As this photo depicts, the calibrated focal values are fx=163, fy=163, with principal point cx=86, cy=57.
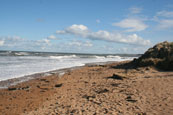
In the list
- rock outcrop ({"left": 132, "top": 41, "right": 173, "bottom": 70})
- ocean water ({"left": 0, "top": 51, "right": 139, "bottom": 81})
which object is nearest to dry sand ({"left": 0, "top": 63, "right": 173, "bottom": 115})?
Result: ocean water ({"left": 0, "top": 51, "right": 139, "bottom": 81})

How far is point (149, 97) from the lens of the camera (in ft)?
19.4

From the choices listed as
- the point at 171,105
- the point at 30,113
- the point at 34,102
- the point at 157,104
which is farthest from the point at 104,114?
the point at 34,102

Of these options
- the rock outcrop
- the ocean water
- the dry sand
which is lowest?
the dry sand

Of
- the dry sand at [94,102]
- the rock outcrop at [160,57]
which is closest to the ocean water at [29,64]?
the dry sand at [94,102]

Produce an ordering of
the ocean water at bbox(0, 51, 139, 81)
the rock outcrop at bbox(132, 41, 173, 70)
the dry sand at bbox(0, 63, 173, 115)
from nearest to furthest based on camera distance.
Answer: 1. the dry sand at bbox(0, 63, 173, 115)
2. the rock outcrop at bbox(132, 41, 173, 70)
3. the ocean water at bbox(0, 51, 139, 81)

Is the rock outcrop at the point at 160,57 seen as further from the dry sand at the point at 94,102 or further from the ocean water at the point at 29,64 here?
the ocean water at the point at 29,64

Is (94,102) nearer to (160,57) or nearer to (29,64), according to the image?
(160,57)

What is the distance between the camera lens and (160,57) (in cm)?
1404

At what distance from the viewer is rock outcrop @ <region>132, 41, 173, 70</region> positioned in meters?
12.8

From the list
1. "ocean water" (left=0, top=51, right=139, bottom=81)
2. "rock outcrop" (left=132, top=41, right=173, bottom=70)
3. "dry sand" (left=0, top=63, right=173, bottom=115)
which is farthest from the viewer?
"ocean water" (left=0, top=51, right=139, bottom=81)

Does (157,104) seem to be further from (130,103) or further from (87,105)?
(87,105)

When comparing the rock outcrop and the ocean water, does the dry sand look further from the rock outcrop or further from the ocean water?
the rock outcrop

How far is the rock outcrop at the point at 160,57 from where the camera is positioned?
12760mm

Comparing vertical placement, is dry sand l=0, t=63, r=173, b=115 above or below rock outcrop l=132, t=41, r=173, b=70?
below
